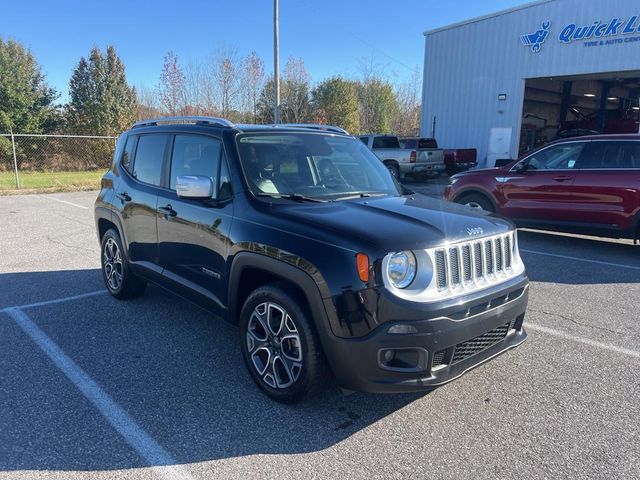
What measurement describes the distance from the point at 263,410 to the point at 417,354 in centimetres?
112

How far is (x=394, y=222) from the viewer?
3.15m

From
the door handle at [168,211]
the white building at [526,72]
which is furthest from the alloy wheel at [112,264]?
the white building at [526,72]

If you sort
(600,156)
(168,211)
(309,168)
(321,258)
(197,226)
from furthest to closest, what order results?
(600,156) < (168,211) < (309,168) < (197,226) < (321,258)

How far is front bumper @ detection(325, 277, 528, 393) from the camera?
2.73 metres

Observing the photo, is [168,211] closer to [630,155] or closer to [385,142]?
[630,155]

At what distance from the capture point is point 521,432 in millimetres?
2967

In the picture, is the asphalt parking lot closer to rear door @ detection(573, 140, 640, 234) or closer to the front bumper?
the front bumper

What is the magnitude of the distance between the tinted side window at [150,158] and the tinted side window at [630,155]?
6919mm

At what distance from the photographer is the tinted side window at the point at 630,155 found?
24.6 ft

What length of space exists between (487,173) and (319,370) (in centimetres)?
728

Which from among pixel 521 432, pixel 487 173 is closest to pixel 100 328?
pixel 521 432

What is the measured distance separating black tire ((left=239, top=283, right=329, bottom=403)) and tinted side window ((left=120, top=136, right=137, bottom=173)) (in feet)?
8.40

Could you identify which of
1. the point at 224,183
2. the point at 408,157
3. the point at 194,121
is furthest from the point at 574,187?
the point at 408,157

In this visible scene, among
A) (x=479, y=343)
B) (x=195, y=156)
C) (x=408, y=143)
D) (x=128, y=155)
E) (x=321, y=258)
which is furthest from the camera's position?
(x=408, y=143)
